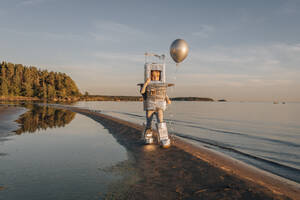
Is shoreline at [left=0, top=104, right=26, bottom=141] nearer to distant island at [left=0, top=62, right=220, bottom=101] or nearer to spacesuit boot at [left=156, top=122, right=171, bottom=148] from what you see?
spacesuit boot at [left=156, top=122, right=171, bottom=148]

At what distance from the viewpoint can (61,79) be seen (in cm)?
14125

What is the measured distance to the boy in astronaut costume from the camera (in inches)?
356

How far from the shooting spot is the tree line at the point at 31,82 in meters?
116

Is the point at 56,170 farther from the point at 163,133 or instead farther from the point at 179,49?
the point at 179,49

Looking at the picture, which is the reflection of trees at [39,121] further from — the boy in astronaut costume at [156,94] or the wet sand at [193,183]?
the wet sand at [193,183]

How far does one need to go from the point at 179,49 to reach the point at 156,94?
2.47 meters

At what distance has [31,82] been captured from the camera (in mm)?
127562

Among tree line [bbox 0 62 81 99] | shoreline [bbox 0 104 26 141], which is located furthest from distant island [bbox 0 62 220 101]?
shoreline [bbox 0 104 26 141]

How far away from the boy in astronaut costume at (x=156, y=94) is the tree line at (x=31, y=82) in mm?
127842

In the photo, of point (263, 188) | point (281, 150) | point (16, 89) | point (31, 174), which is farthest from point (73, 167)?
point (16, 89)

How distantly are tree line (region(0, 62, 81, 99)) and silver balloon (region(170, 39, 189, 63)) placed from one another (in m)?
128

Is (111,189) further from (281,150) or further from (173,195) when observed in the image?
(281,150)

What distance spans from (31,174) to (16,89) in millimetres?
138056

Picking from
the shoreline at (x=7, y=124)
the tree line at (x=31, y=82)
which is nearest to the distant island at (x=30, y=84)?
the tree line at (x=31, y=82)
